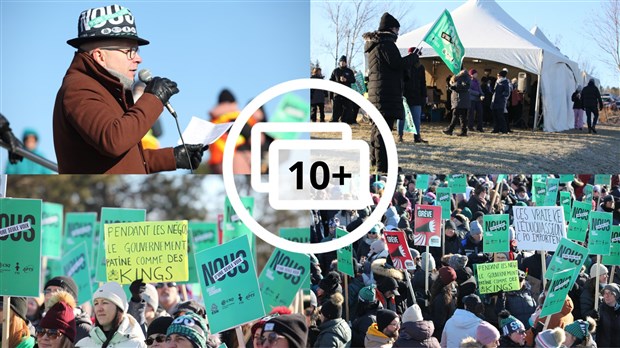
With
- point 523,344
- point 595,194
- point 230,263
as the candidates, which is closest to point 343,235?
point 230,263

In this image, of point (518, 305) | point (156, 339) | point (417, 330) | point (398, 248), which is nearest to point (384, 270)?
point (398, 248)

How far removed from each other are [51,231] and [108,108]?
312 centimetres

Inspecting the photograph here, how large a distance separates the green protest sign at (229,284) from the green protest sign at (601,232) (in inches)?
103

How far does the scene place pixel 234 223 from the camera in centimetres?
867

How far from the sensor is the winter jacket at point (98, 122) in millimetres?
6180

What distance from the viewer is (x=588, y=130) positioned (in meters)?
8.90

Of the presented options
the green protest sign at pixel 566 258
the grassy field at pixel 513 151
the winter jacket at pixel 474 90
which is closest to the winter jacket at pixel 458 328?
the green protest sign at pixel 566 258

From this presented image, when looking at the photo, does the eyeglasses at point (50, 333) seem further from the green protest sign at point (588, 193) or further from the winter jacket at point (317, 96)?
the green protest sign at point (588, 193)

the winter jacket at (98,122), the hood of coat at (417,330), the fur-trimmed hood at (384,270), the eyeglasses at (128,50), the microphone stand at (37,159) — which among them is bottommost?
the hood of coat at (417,330)

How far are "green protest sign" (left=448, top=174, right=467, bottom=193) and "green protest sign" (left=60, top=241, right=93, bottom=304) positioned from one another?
267cm

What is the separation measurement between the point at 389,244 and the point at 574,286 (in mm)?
1421

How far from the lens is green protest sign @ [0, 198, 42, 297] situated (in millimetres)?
7570

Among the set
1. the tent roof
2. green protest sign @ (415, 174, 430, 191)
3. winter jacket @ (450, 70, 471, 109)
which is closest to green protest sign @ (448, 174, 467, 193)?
green protest sign @ (415, 174, 430, 191)

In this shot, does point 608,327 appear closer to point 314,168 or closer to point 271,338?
point 314,168
